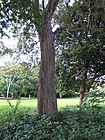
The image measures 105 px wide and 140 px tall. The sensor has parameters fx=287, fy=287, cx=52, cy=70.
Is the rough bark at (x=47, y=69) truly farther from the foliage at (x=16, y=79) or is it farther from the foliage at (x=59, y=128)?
the foliage at (x=16, y=79)

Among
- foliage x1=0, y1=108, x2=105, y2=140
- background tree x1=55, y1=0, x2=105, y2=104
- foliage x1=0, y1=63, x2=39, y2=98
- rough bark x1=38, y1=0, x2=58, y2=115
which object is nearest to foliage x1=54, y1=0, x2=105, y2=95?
background tree x1=55, y1=0, x2=105, y2=104

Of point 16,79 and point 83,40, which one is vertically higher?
point 83,40

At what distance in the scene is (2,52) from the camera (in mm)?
9344

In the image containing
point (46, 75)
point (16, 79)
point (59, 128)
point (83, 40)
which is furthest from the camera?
point (16, 79)

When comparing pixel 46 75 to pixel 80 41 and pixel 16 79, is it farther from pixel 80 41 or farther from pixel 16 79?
pixel 16 79

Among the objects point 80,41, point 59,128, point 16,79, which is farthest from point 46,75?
point 16,79

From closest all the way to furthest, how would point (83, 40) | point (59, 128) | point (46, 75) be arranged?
point (59, 128) < point (46, 75) < point (83, 40)

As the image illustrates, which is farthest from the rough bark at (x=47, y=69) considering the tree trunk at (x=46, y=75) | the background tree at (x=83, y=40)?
the background tree at (x=83, y=40)

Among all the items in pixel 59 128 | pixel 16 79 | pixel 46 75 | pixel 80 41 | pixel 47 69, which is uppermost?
pixel 80 41

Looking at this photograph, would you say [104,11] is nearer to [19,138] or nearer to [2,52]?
[2,52]

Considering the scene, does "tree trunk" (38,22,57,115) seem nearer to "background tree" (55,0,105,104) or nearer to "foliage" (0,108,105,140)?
"foliage" (0,108,105,140)

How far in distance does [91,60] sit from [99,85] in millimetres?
1285

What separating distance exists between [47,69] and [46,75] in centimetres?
15

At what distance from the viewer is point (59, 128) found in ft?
18.0
